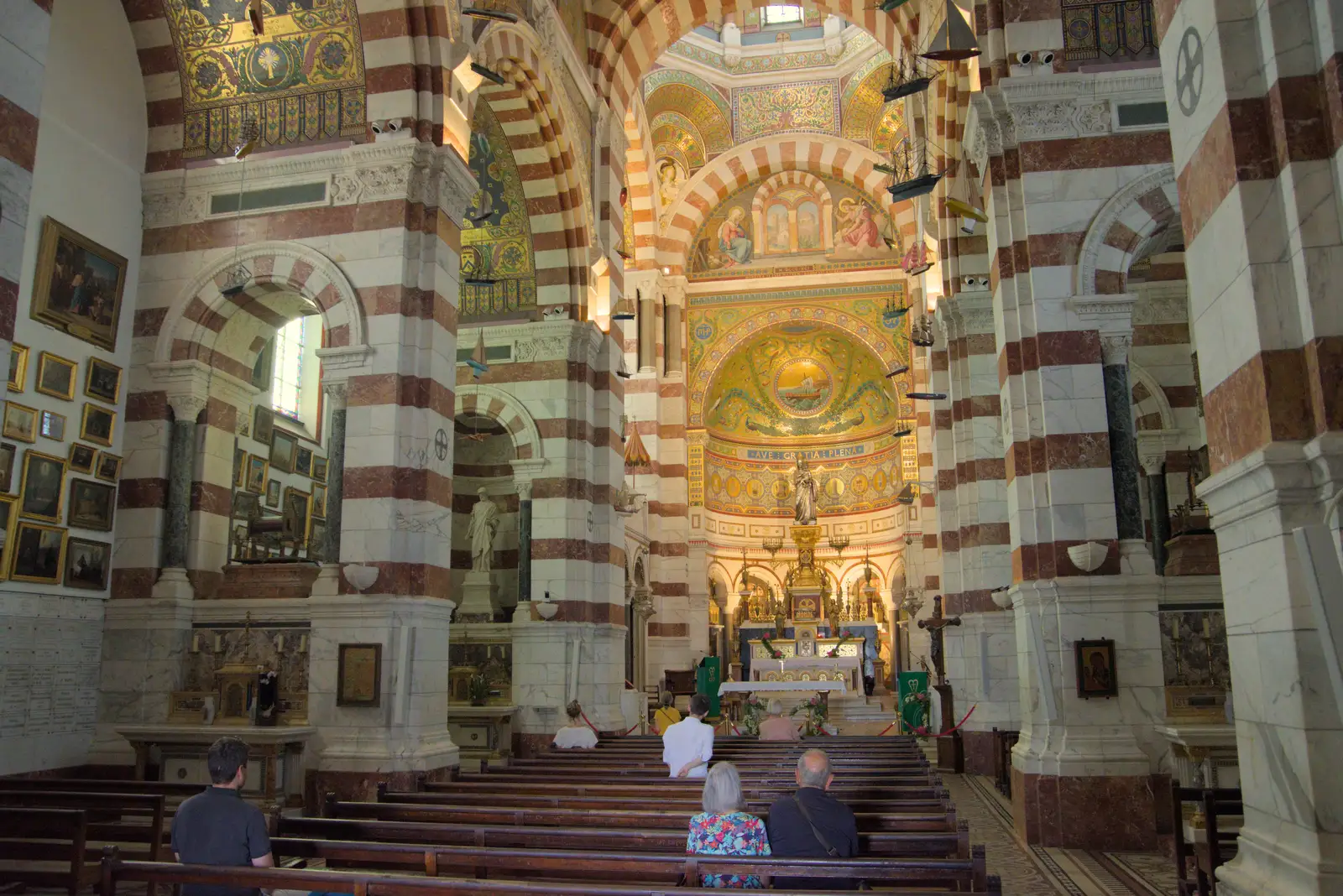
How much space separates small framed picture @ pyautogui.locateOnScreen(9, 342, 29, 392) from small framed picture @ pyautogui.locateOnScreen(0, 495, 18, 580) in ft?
3.45

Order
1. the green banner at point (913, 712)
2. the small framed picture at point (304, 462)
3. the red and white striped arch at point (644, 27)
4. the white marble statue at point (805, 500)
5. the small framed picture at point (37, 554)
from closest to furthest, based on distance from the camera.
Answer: the small framed picture at point (37, 554) < the small framed picture at point (304, 462) < the red and white striped arch at point (644, 27) < the green banner at point (913, 712) < the white marble statue at point (805, 500)

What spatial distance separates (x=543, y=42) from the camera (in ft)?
48.3

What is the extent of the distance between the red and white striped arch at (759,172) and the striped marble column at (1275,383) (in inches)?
869

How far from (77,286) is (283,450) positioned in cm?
520

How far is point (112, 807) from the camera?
6.65 metres

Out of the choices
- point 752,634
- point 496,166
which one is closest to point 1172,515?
point 496,166

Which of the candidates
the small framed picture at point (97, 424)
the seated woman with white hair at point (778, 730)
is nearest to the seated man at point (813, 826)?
the seated woman with white hair at point (778, 730)

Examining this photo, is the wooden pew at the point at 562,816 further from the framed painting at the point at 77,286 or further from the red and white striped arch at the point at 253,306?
the framed painting at the point at 77,286

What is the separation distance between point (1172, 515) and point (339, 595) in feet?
32.0

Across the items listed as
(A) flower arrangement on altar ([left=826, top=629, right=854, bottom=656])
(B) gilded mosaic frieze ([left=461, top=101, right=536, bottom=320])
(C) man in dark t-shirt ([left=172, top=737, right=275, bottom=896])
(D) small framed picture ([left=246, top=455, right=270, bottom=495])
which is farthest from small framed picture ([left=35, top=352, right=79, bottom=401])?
(A) flower arrangement on altar ([left=826, top=629, right=854, bottom=656])

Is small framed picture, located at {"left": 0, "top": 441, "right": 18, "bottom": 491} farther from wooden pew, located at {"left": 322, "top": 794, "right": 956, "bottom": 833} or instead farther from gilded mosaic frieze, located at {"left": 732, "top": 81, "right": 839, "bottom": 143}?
gilded mosaic frieze, located at {"left": 732, "top": 81, "right": 839, "bottom": 143}

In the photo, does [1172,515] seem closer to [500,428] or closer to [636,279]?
[500,428]

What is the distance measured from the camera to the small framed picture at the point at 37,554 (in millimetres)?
9906

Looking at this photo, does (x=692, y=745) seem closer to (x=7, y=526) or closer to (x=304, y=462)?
(x=7, y=526)
